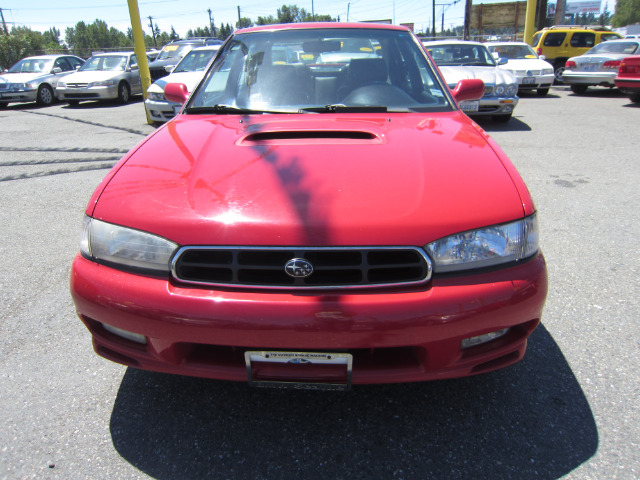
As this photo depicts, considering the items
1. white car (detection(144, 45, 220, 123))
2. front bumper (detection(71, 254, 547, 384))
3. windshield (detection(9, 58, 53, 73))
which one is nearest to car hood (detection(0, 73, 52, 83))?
windshield (detection(9, 58, 53, 73))

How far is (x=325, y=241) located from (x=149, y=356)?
2.61 feet

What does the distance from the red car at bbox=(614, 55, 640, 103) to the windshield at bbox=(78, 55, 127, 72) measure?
1324 cm

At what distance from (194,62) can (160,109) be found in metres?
2.24

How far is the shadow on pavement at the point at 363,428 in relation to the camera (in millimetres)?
1738

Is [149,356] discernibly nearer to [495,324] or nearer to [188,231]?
[188,231]

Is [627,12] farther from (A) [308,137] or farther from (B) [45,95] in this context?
(A) [308,137]

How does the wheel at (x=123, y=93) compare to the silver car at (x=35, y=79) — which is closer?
the silver car at (x=35, y=79)

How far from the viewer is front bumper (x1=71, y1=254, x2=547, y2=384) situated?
1576mm

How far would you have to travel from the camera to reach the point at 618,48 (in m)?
12.8

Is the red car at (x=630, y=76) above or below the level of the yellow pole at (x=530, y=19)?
below

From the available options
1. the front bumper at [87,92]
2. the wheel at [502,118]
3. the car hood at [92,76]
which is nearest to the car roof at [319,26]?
the wheel at [502,118]

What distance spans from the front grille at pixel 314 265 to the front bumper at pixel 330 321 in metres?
0.04

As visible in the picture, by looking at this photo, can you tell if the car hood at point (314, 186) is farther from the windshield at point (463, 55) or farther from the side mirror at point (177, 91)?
the windshield at point (463, 55)

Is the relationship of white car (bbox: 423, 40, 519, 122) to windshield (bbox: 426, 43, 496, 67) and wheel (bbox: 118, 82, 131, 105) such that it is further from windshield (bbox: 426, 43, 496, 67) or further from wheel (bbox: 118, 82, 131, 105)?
wheel (bbox: 118, 82, 131, 105)
